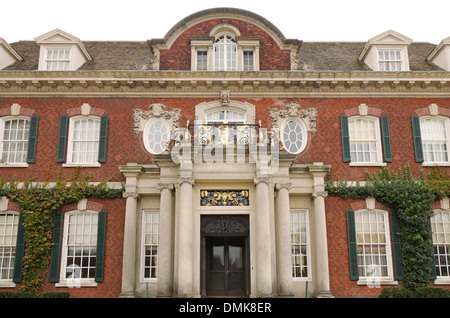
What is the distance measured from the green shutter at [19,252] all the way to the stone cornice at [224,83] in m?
5.59

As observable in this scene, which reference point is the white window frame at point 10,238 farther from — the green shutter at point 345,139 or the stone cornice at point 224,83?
the green shutter at point 345,139


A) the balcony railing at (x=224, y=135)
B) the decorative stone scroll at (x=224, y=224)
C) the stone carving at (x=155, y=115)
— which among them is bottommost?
the decorative stone scroll at (x=224, y=224)

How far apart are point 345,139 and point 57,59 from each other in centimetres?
1286

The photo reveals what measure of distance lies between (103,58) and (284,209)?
11.4 metres

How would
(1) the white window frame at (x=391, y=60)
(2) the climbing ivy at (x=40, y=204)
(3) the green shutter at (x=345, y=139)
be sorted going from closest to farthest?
(2) the climbing ivy at (x=40, y=204), (3) the green shutter at (x=345, y=139), (1) the white window frame at (x=391, y=60)

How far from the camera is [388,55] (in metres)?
19.2

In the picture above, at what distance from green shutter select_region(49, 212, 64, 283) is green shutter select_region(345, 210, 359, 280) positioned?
1113 cm

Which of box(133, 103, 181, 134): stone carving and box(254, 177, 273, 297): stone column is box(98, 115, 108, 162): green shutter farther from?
box(254, 177, 273, 297): stone column

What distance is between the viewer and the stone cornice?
17.8 m

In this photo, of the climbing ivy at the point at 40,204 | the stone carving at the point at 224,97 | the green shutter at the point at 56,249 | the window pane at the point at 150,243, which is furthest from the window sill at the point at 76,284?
the stone carving at the point at 224,97

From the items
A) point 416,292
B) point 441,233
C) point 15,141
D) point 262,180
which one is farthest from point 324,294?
point 15,141

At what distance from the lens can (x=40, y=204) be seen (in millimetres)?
16734

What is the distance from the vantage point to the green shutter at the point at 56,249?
16.3 meters

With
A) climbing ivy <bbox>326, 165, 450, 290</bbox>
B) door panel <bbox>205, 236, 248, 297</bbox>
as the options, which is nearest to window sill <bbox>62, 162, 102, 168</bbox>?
door panel <bbox>205, 236, 248, 297</bbox>
